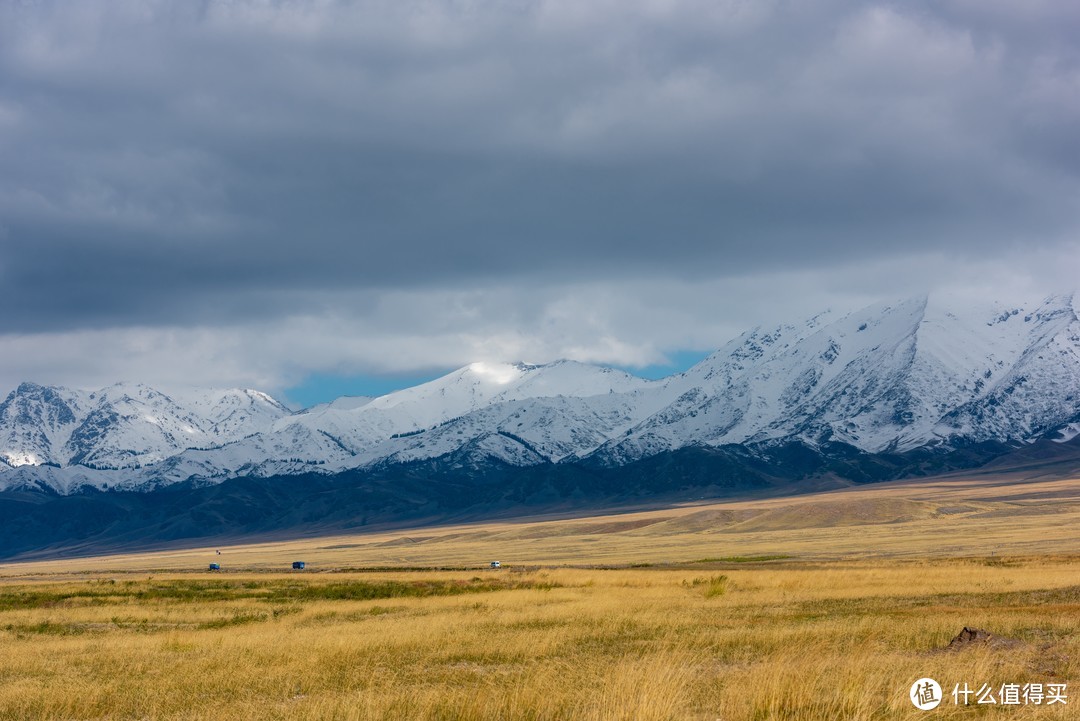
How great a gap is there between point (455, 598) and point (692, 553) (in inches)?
2909

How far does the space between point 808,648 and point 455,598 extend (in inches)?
1128

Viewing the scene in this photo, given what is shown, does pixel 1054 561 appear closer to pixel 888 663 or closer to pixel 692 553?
pixel 888 663

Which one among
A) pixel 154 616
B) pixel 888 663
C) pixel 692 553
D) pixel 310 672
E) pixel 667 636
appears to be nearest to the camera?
pixel 888 663

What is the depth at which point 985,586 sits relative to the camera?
42062 millimetres

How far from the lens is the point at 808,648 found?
21703 millimetres

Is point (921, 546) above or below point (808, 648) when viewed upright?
below

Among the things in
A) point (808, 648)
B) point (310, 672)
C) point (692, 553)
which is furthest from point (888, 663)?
point (692, 553)

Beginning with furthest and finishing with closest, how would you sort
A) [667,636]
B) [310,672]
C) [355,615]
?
[355,615] < [667,636] < [310,672]

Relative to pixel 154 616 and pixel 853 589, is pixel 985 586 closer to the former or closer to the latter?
pixel 853 589

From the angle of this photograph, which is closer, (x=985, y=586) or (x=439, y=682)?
(x=439, y=682)

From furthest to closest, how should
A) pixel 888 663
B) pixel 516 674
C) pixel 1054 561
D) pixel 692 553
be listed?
pixel 692 553 → pixel 1054 561 → pixel 516 674 → pixel 888 663

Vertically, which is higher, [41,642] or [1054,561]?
[41,642]

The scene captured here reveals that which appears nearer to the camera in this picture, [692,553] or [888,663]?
[888,663]

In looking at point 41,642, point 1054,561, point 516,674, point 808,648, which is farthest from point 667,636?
point 1054,561
